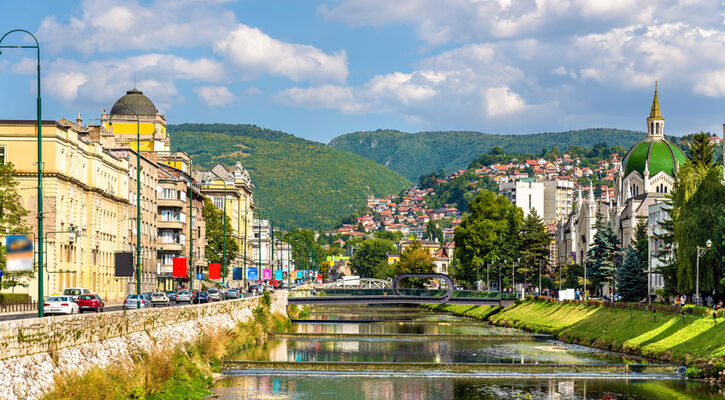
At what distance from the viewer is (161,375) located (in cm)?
4178

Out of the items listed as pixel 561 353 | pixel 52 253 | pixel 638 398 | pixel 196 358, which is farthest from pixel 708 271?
pixel 52 253

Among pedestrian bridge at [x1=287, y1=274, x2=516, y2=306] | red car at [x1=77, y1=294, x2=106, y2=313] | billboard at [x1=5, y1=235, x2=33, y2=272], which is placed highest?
billboard at [x1=5, y1=235, x2=33, y2=272]

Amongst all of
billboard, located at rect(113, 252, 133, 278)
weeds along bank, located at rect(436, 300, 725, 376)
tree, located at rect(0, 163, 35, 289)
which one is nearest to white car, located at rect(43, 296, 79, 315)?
billboard, located at rect(113, 252, 133, 278)

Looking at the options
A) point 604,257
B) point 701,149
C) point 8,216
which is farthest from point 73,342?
point 604,257

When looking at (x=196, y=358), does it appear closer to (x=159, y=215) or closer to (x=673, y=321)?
(x=673, y=321)

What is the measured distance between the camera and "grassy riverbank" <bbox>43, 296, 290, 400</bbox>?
31884mm

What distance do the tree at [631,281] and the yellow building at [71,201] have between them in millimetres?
50983

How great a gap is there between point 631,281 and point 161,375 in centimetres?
6385

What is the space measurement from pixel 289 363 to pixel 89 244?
41.9 m

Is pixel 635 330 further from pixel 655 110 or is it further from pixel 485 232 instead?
pixel 655 110

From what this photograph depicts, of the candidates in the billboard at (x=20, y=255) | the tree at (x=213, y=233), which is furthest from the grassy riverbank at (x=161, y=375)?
the tree at (x=213, y=233)

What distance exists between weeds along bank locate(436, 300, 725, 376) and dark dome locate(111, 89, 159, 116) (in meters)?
74.8

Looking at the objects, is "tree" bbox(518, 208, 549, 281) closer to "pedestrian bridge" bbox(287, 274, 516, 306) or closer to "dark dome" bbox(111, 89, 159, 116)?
"pedestrian bridge" bbox(287, 274, 516, 306)

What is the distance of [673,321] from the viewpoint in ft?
221
